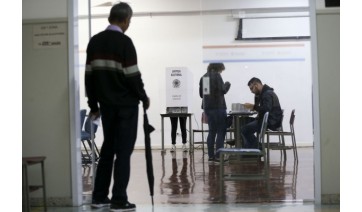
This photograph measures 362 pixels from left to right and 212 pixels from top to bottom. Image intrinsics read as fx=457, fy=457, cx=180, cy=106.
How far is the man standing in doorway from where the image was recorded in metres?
3.30

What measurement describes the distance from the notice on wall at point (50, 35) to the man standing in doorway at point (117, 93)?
361 millimetres

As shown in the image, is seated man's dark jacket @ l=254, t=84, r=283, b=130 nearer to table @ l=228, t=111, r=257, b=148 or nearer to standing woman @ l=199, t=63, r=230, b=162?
table @ l=228, t=111, r=257, b=148

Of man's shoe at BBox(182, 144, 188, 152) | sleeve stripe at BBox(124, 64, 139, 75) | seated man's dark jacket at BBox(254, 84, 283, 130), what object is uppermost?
sleeve stripe at BBox(124, 64, 139, 75)

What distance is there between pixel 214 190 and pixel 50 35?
6.82ft

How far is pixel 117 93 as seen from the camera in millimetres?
3336

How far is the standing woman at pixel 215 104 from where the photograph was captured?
20.2 ft

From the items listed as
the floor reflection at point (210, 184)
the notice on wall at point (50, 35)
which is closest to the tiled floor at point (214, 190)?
the floor reflection at point (210, 184)

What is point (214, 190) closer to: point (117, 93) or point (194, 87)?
point (117, 93)

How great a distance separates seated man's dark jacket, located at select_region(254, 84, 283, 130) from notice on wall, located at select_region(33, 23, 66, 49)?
331 centimetres

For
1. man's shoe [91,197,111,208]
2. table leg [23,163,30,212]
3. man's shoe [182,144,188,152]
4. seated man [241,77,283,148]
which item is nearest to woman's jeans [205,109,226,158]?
seated man [241,77,283,148]

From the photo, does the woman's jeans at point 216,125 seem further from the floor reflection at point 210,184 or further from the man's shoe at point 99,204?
the man's shoe at point 99,204

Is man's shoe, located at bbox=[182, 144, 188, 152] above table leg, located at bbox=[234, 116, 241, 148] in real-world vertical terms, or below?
below

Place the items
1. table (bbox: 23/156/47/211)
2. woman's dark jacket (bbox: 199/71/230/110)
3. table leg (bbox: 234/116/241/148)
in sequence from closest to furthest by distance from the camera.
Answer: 1. table (bbox: 23/156/47/211)
2. woman's dark jacket (bbox: 199/71/230/110)
3. table leg (bbox: 234/116/241/148)

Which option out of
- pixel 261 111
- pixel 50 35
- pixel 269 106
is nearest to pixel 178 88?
pixel 261 111
